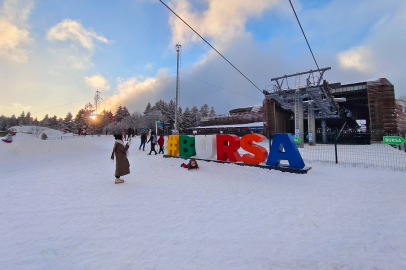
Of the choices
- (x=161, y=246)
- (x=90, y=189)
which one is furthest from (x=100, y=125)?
(x=161, y=246)

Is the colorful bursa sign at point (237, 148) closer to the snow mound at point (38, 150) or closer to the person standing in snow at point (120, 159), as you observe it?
the person standing in snow at point (120, 159)

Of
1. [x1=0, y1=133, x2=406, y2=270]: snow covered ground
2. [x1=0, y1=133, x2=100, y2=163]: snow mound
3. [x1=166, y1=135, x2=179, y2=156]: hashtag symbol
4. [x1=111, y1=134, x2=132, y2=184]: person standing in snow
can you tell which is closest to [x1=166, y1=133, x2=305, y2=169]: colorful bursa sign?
[x1=166, y1=135, x2=179, y2=156]: hashtag symbol

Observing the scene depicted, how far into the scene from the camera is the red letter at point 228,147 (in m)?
9.91

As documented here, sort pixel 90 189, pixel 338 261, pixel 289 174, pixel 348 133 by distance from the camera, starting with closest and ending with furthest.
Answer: pixel 338 261 < pixel 90 189 < pixel 289 174 < pixel 348 133

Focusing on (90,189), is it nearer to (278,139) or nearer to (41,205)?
(41,205)

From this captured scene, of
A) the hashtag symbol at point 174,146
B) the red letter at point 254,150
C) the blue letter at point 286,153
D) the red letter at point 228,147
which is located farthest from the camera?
the hashtag symbol at point 174,146

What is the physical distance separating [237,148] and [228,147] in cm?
50

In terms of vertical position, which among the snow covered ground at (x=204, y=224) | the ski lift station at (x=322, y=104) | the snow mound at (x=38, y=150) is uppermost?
the ski lift station at (x=322, y=104)

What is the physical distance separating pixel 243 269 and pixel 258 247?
59cm

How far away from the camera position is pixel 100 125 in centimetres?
6825

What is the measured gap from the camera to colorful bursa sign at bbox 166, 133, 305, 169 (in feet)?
27.8

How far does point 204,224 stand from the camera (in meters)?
3.60

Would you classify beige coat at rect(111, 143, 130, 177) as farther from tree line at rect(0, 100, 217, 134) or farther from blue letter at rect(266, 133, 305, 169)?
tree line at rect(0, 100, 217, 134)

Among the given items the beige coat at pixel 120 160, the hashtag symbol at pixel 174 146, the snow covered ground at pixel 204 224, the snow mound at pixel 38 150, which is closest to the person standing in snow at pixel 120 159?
the beige coat at pixel 120 160
